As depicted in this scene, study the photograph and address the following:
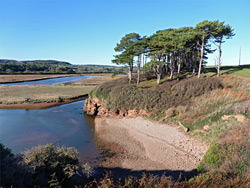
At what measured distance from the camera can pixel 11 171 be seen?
5.30m

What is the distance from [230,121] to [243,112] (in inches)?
54.0

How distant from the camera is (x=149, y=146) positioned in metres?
13.9

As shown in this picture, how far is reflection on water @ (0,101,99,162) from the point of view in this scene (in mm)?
14913

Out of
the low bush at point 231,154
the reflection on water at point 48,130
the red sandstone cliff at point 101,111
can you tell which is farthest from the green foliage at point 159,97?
the low bush at point 231,154

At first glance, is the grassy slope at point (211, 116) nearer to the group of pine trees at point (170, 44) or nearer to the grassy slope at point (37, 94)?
the group of pine trees at point (170, 44)

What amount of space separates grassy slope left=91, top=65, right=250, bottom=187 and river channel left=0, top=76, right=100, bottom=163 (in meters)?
5.61

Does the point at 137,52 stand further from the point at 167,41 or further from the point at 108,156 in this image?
the point at 108,156

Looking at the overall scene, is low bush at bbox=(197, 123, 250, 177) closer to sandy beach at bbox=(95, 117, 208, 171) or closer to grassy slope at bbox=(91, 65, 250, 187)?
grassy slope at bbox=(91, 65, 250, 187)

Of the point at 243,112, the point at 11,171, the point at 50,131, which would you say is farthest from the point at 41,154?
the point at 243,112

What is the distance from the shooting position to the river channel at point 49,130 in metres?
14.8

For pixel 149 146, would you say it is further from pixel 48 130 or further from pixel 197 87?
pixel 48 130

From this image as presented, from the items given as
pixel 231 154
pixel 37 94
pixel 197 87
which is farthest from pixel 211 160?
pixel 37 94

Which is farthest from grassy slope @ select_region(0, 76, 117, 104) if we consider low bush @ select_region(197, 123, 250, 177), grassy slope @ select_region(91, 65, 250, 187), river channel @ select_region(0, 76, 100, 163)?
low bush @ select_region(197, 123, 250, 177)

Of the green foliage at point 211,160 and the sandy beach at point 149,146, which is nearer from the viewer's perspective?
the green foliage at point 211,160
